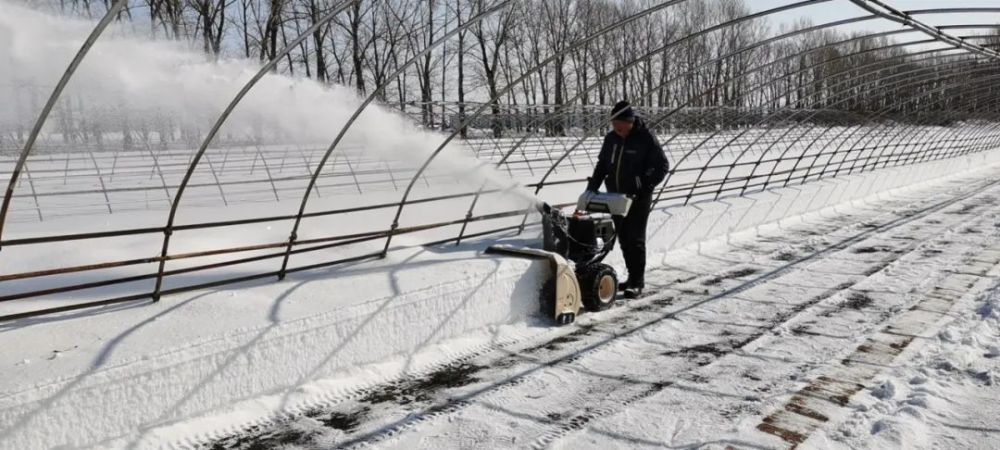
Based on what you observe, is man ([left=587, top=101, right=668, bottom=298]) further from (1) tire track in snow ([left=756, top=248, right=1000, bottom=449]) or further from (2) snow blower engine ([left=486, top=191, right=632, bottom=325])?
Result: (1) tire track in snow ([left=756, top=248, right=1000, bottom=449])

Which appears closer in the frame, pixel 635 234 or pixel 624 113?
pixel 624 113

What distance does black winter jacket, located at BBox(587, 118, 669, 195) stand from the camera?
5.88m

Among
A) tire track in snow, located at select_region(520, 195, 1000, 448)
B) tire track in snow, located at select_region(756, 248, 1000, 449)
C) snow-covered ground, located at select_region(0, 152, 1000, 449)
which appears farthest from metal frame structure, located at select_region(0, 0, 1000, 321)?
tire track in snow, located at select_region(756, 248, 1000, 449)

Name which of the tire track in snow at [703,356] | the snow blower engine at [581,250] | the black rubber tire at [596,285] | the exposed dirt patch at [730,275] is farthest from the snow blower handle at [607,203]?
the exposed dirt patch at [730,275]

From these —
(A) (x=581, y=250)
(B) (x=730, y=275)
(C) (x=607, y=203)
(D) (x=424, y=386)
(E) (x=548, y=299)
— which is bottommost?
(B) (x=730, y=275)

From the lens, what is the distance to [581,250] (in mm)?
5840

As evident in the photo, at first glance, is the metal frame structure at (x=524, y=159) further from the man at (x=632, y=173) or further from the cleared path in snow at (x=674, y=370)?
the cleared path in snow at (x=674, y=370)

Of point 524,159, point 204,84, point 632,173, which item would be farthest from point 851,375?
point 524,159

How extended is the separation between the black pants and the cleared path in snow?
27 centimetres

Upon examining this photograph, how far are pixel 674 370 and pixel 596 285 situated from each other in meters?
1.40

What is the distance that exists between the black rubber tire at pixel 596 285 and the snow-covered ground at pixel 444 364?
0.46 feet

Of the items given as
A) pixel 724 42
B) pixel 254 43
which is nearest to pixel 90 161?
pixel 254 43

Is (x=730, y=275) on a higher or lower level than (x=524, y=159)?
lower

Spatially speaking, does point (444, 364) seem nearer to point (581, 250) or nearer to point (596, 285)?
point (596, 285)
